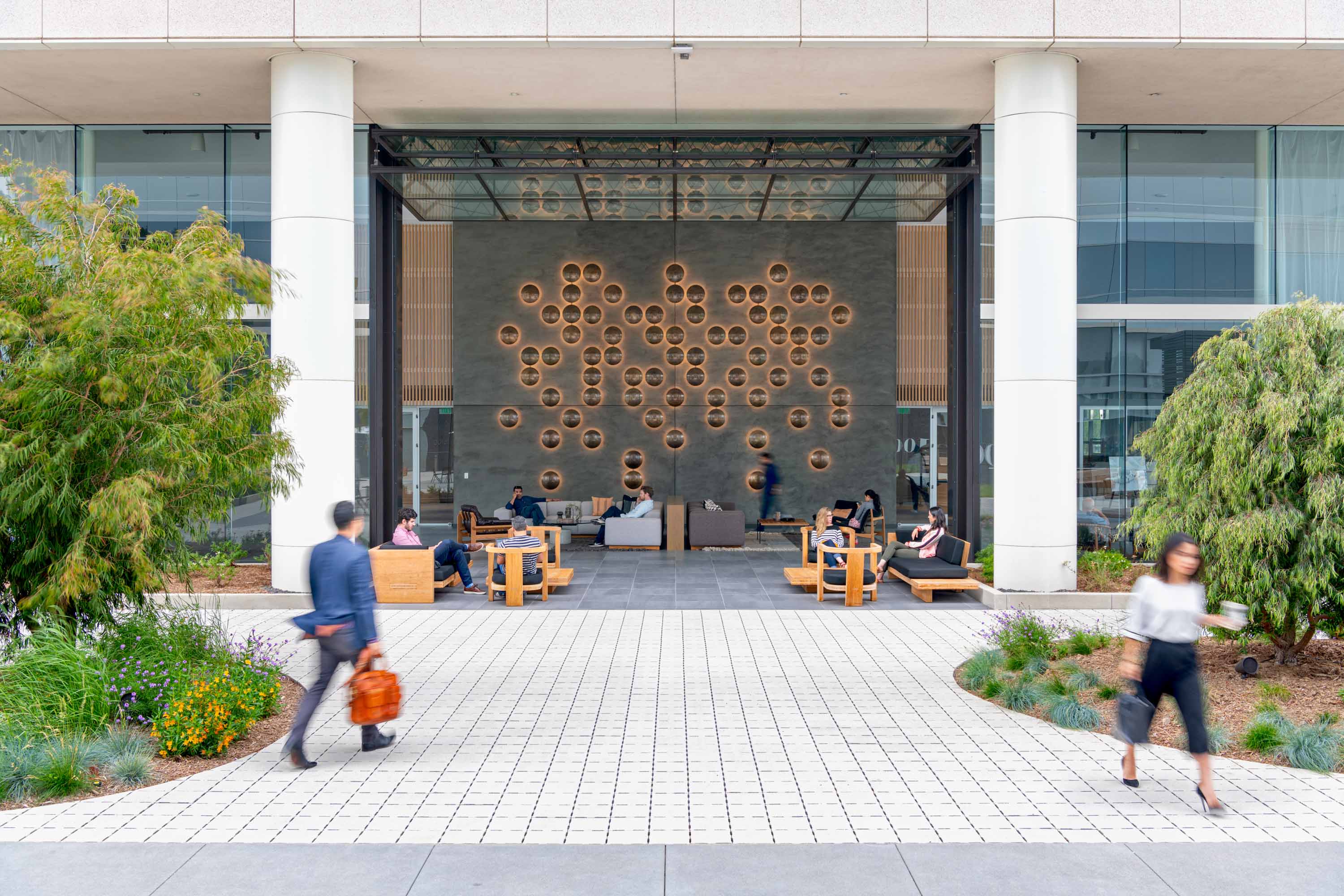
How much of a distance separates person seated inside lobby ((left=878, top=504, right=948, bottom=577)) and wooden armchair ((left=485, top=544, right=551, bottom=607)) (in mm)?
4812

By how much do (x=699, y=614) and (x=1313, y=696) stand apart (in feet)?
20.8

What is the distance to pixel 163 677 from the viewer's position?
6.96m

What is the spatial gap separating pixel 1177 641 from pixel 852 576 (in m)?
7.21

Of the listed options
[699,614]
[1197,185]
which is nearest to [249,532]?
[699,614]

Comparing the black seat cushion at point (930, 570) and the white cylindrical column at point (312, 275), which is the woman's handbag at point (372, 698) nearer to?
the white cylindrical column at point (312, 275)

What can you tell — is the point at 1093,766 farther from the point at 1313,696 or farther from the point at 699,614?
the point at 699,614

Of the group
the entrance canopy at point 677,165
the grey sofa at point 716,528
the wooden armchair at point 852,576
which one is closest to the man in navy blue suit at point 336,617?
the wooden armchair at point 852,576

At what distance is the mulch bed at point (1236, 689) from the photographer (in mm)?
6902

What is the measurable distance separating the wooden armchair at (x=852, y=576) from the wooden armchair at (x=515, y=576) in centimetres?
361

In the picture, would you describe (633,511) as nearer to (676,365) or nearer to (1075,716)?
(676,365)

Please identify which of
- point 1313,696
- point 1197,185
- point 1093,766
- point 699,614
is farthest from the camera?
point 1197,185

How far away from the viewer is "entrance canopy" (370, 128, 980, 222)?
1584cm

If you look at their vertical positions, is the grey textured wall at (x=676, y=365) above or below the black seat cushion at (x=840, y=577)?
above

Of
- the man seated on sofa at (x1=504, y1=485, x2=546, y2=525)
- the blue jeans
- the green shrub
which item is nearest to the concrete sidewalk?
the green shrub
